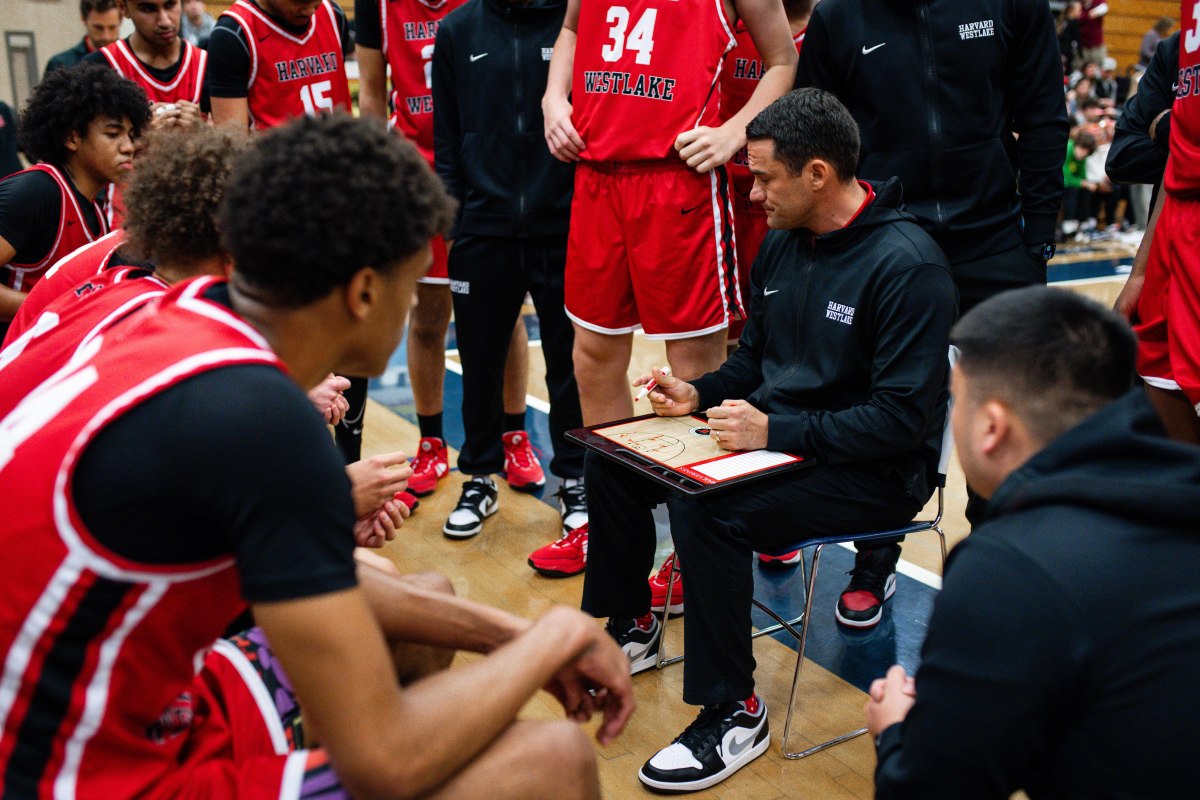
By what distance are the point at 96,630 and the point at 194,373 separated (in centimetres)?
33

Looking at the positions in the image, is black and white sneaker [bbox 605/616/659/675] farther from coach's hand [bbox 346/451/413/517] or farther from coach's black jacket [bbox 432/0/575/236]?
coach's black jacket [bbox 432/0/575/236]

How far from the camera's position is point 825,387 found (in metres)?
2.77

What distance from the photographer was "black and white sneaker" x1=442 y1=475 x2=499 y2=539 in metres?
3.93

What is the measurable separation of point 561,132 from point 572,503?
1.36 meters

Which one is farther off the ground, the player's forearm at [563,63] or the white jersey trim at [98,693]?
the player's forearm at [563,63]

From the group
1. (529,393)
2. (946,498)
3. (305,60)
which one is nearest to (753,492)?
(946,498)

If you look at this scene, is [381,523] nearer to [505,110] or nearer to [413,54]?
[505,110]

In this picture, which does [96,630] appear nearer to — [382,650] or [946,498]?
[382,650]

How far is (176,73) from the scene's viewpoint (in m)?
4.43

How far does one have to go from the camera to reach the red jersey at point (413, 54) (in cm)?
414

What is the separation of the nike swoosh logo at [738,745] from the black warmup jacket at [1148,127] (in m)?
2.12

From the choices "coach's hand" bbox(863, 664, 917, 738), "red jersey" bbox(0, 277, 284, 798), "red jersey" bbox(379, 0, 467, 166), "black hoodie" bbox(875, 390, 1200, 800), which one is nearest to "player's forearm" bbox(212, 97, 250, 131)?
"red jersey" bbox(379, 0, 467, 166)

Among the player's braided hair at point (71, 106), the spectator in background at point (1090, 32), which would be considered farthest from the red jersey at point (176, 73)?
the spectator in background at point (1090, 32)

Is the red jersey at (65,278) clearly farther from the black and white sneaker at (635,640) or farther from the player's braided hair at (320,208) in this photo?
the black and white sneaker at (635,640)
